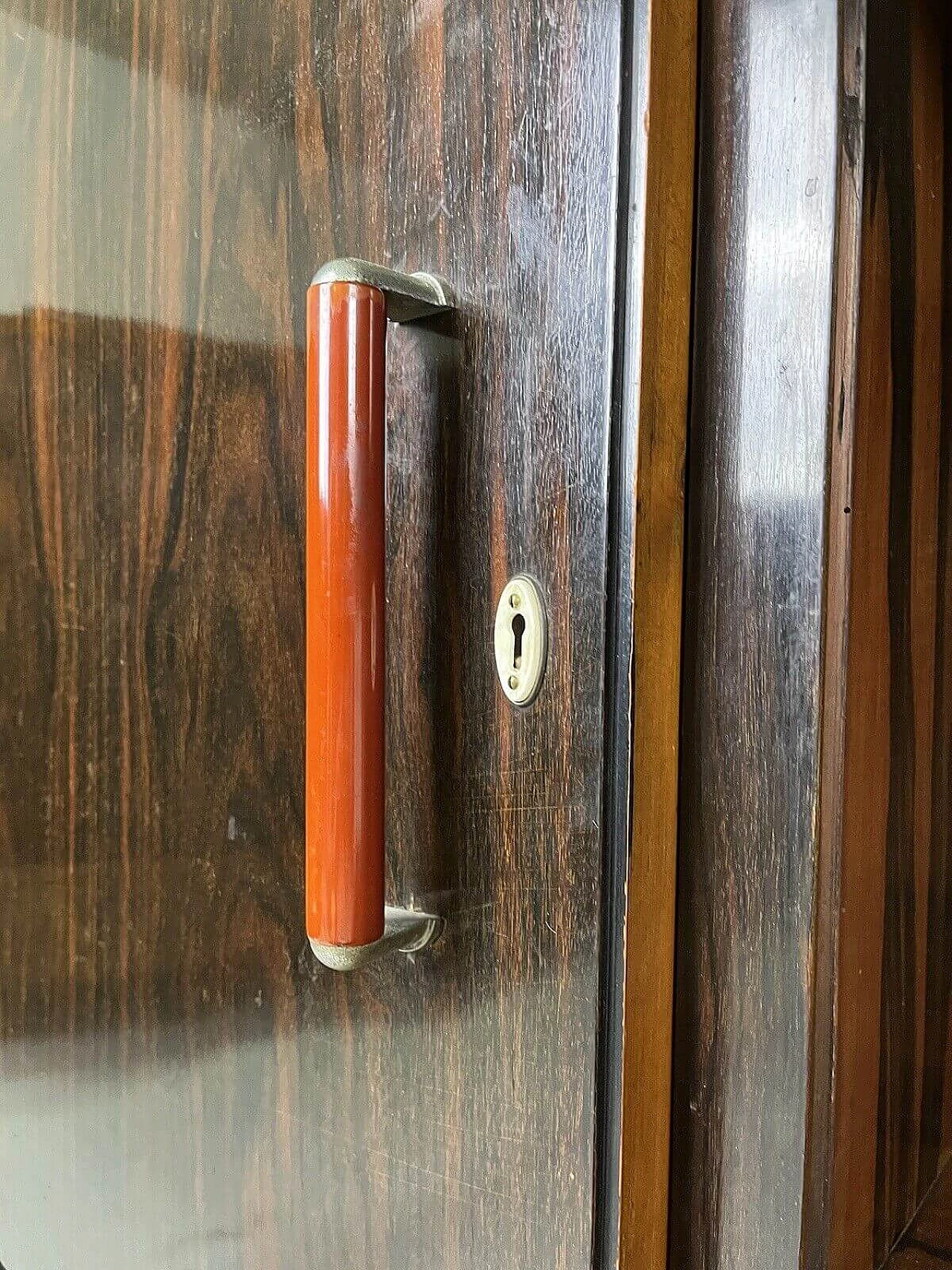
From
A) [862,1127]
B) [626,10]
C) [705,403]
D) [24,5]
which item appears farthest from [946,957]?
[24,5]

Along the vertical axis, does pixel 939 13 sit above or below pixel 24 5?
below

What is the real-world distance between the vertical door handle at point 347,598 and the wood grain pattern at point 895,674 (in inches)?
5.8

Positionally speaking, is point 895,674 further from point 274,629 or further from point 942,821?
point 274,629

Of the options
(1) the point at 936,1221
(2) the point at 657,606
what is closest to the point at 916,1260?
(1) the point at 936,1221

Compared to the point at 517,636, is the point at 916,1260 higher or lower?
lower

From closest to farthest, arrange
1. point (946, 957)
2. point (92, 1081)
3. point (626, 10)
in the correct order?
point (626, 10) → point (946, 957) → point (92, 1081)

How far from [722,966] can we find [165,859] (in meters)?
0.27

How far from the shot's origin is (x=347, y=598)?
1.15 ft

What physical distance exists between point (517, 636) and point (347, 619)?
6cm

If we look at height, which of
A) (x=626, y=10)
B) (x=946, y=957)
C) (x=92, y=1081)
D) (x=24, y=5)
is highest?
(x=24, y=5)

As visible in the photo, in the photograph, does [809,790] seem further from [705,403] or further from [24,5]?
[24,5]

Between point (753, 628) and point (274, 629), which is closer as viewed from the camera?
point (753, 628)

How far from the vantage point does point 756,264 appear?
31 centimetres

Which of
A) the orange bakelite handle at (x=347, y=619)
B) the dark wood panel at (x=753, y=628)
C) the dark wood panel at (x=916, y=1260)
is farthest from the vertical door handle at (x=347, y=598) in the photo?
the dark wood panel at (x=916, y=1260)
